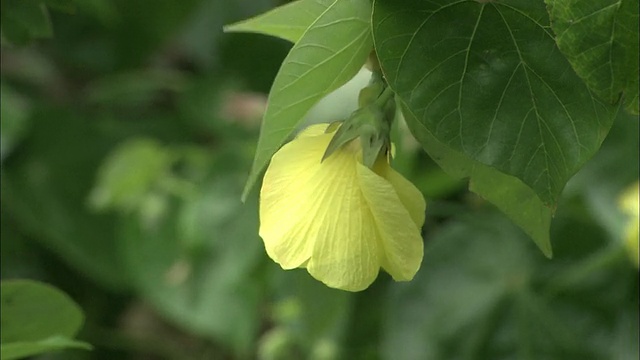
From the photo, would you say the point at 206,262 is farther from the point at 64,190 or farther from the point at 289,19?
the point at 289,19

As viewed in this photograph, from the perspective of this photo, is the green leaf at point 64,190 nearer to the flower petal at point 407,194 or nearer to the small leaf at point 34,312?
the small leaf at point 34,312

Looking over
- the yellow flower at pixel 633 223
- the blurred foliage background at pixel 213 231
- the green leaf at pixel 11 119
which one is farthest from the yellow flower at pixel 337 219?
the green leaf at pixel 11 119

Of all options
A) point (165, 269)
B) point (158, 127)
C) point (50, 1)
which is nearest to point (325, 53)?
point (50, 1)

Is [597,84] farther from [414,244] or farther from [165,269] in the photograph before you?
[165,269]

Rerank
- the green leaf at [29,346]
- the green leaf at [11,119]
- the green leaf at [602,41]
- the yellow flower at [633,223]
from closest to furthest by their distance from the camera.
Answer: the green leaf at [602,41] < the green leaf at [29,346] < the yellow flower at [633,223] < the green leaf at [11,119]

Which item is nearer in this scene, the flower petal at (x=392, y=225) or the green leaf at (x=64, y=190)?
the flower petal at (x=392, y=225)

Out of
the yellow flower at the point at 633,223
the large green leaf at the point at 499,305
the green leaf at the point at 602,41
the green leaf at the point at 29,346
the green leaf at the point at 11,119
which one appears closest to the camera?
the green leaf at the point at 602,41

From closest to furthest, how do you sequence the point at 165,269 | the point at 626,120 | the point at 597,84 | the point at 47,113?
the point at 597,84, the point at 626,120, the point at 165,269, the point at 47,113

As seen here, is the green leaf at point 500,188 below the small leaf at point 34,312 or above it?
above
